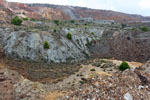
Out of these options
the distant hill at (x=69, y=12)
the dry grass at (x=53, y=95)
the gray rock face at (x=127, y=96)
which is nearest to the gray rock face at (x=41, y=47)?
the dry grass at (x=53, y=95)

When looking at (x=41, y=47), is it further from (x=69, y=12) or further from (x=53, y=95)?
(x=69, y=12)

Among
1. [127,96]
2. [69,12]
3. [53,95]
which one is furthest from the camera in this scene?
[69,12]

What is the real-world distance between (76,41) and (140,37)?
731 inches

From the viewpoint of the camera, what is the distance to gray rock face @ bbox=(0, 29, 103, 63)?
24781 mm

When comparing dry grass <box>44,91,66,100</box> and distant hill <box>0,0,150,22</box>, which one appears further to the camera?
distant hill <box>0,0,150,22</box>

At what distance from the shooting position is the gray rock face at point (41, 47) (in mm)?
24781

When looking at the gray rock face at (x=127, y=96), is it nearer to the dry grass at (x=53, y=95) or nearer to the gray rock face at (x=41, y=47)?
the dry grass at (x=53, y=95)

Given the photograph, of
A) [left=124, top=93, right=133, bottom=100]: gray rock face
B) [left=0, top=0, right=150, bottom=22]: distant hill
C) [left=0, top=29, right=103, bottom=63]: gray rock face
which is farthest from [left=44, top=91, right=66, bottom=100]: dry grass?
[left=0, top=0, right=150, bottom=22]: distant hill

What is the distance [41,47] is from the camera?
2642 cm

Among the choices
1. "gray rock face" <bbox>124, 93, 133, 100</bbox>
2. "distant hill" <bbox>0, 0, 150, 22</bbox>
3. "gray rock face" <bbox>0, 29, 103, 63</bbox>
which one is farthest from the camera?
"distant hill" <bbox>0, 0, 150, 22</bbox>

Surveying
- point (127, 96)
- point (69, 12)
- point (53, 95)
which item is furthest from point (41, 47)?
point (69, 12)

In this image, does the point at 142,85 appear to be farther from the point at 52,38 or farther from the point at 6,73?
the point at 52,38

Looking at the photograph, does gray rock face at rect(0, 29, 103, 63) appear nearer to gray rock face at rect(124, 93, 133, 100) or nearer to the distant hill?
gray rock face at rect(124, 93, 133, 100)

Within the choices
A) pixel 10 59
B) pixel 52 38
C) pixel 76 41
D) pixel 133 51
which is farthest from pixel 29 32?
pixel 133 51
